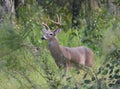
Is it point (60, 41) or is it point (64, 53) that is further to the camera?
point (60, 41)

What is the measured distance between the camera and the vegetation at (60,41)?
19.3 ft

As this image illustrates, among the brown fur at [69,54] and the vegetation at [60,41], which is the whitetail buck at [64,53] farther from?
the vegetation at [60,41]

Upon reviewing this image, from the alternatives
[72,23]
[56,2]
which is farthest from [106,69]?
[56,2]

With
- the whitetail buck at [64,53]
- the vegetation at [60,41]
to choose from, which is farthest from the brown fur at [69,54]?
the vegetation at [60,41]

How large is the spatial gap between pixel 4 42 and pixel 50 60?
5.44m

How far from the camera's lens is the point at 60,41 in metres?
14.3

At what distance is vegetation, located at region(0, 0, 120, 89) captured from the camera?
5.87m

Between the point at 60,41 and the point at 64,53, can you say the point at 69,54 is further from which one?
the point at 60,41

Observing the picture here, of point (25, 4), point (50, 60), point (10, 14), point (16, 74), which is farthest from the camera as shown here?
point (25, 4)

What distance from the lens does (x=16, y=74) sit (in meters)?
7.52

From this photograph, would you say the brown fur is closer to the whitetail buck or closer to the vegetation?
the whitetail buck

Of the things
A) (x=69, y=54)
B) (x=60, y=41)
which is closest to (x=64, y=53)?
(x=69, y=54)

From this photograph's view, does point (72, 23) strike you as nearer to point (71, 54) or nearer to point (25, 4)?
point (25, 4)

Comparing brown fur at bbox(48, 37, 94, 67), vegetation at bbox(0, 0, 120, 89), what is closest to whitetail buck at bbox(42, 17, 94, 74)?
brown fur at bbox(48, 37, 94, 67)
